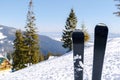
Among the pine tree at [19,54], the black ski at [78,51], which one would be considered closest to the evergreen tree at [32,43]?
the pine tree at [19,54]

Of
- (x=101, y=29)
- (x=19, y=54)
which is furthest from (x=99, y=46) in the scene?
(x=19, y=54)

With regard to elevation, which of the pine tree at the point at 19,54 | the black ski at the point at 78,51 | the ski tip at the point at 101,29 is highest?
the ski tip at the point at 101,29

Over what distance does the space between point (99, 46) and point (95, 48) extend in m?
0.13

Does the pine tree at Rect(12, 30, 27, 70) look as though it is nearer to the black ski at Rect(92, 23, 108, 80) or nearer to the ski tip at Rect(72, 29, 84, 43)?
the black ski at Rect(92, 23, 108, 80)

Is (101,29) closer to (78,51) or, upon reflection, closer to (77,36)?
(77,36)

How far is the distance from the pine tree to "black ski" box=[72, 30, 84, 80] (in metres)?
43.6

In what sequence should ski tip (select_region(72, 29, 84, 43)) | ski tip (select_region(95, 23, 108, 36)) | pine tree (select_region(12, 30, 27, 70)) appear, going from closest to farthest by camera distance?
1. ski tip (select_region(95, 23, 108, 36))
2. ski tip (select_region(72, 29, 84, 43))
3. pine tree (select_region(12, 30, 27, 70))

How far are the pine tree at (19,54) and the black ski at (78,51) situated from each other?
143 feet

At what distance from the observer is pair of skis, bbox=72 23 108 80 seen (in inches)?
330

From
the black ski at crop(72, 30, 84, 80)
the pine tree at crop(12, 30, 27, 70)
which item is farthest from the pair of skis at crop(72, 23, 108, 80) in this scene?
the pine tree at crop(12, 30, 27, 70)

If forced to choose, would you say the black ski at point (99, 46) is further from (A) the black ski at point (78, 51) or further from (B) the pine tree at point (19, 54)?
(B) the pine tree at point (19, 54)

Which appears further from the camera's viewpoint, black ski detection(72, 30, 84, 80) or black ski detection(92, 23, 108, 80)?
black ski detection(72, 30, 84, 80)

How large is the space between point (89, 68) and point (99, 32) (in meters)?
9.41

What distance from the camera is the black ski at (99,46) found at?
829cm
